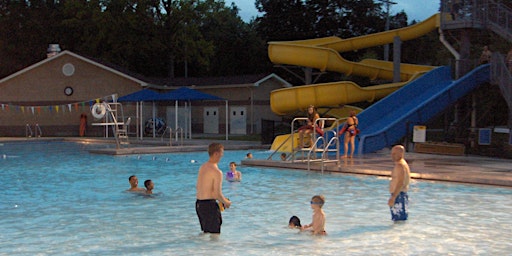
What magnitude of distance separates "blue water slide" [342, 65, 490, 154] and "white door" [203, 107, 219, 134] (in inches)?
711

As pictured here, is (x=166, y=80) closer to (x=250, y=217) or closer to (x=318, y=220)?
(x=250, y=217)

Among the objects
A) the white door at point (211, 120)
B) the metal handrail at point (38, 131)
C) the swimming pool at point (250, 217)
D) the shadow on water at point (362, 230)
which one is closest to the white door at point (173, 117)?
the white door at point (211, 120)

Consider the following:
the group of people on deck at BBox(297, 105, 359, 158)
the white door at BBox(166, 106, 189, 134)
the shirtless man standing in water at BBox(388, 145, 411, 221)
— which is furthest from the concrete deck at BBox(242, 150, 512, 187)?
the white door at BBox(166, 106, 189, 134)

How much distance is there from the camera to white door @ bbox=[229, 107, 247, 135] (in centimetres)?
3969

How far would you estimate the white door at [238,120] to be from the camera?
1563 inches

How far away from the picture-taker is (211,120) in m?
41.2

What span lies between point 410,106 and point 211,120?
19.4 metres

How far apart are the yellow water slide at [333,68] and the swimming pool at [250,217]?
7.90 metres

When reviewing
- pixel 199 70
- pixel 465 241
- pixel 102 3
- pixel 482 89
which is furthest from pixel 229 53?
pixel 465 241

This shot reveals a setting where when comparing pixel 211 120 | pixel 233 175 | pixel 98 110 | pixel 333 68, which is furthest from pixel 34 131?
pixel 233 175

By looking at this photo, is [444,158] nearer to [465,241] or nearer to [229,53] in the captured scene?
[465,241]

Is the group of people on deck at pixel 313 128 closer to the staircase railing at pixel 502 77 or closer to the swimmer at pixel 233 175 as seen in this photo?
the swimmer at pixel 233 175

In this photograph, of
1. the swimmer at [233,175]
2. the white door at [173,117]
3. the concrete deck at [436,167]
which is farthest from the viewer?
the white door at [173,117]

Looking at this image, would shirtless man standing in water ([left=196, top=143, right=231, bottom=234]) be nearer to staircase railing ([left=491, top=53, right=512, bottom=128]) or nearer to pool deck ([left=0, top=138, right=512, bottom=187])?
pool deck ([left=0, top=138, right=512, bottom=187])
